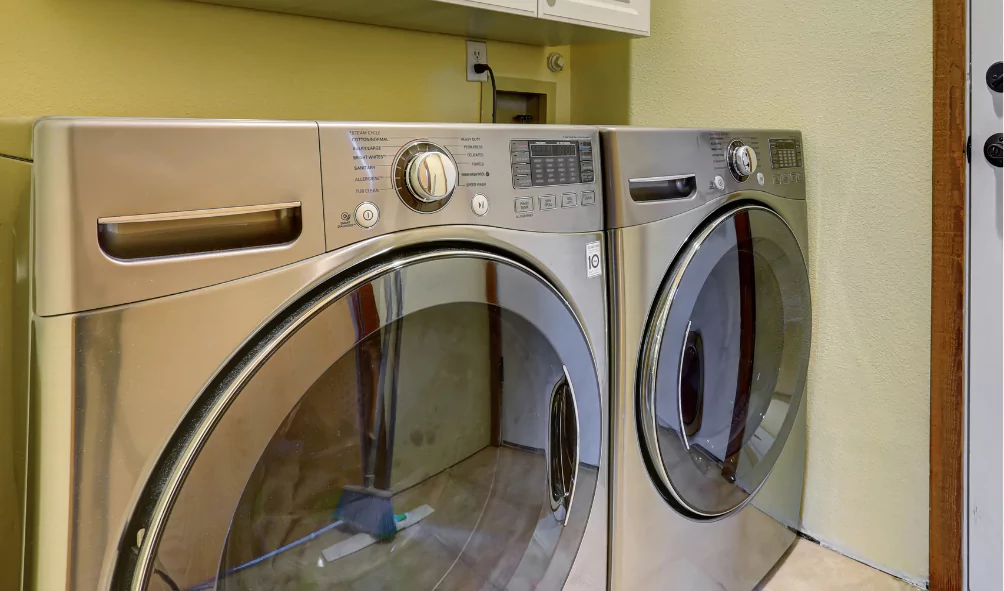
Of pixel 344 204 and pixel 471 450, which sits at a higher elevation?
pixel 344 204

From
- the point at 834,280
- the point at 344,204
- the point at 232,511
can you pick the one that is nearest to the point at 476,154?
the point at 344,204

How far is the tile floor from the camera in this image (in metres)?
1.42

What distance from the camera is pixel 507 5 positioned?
1.32 meters

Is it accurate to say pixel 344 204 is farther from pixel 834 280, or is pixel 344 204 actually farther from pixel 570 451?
pixel 834 280

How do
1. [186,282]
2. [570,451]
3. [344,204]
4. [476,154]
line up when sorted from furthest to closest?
[570,451] < [476,154] < [344,204] < [186,282]

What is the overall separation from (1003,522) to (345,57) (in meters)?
1.67

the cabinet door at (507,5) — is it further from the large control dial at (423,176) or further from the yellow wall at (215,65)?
the large control dial at (423,176)

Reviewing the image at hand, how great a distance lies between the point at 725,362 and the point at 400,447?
2.33 feet

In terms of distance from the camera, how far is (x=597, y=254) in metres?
0.96

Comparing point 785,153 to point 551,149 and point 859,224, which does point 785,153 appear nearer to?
point 859,224

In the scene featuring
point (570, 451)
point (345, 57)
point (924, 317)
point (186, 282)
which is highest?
point (345, 57)

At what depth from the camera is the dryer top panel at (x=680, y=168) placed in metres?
0.98

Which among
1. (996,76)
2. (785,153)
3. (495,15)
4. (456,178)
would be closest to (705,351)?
(785,153)

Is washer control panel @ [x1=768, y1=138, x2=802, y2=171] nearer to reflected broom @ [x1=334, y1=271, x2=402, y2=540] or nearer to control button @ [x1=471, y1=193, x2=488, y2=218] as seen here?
control button @ [x1=471, y1=193, x2=488, y2=218]
